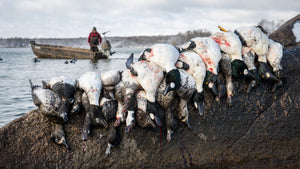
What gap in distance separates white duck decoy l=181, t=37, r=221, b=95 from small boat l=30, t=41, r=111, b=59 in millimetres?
23289

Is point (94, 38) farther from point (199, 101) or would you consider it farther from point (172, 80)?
point (172, 80)

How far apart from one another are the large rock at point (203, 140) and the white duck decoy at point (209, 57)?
119 millimetres

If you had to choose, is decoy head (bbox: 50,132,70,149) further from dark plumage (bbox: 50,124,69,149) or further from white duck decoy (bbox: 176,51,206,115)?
white duck decoy (bbox: 176,51,206,115)

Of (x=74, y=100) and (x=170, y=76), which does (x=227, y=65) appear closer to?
(x=170, y=76)

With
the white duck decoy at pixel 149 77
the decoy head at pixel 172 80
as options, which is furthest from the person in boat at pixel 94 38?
the decoy head at pixel 172 80

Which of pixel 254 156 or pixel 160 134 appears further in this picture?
pixel 254 156

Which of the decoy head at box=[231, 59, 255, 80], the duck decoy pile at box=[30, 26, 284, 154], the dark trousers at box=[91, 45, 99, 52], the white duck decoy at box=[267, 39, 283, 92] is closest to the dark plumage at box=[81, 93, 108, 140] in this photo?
the duck decoy pile at box=[30, 26, 284, 154]

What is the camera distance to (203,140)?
7.91 ft

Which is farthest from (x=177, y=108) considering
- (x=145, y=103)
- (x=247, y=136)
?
(x=247, y=136)

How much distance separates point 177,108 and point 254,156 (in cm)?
88

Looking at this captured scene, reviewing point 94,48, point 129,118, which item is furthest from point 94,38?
point 129,118

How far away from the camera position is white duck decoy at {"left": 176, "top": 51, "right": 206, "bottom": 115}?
2.32 meters

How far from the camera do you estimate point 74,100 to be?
229cm

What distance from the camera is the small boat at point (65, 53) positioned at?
2561 cm
